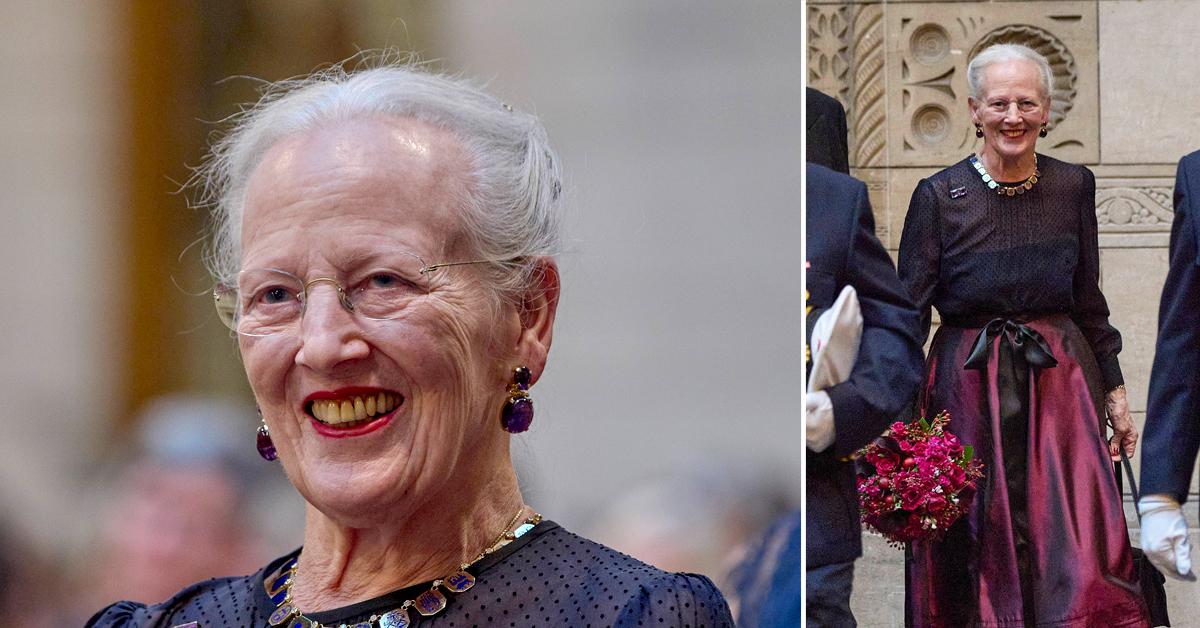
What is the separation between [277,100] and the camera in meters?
2.29

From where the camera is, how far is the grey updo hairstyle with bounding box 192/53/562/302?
213 centimetres

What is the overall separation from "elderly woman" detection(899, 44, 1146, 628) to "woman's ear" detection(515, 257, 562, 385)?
1405 mm

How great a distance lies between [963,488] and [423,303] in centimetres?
170

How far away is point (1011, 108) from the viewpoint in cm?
340

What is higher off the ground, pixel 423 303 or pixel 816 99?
pixel 816 99

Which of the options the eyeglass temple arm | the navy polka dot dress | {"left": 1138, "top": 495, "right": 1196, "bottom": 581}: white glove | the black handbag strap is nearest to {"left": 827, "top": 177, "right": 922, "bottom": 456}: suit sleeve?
the black handbag strap

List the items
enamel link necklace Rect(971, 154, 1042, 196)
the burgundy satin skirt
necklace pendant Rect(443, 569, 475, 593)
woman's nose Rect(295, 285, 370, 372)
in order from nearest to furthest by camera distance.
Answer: woman's nose Rect(295, 285, 370, 372) < necklace pendant Rect(443, 569, 475, 593) < the burgundy satin skirt < enamel link necklace Rect(971, 154, 1042, 196)

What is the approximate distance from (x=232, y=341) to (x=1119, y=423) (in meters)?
2.06

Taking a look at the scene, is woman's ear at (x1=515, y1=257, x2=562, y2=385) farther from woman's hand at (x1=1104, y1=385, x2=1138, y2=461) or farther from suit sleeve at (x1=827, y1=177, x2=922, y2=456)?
woman's hand at (x1=1104, y1=385, x2=1138, y2=461)

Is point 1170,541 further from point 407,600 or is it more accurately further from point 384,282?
point 384,282

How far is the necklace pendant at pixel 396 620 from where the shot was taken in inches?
82.1

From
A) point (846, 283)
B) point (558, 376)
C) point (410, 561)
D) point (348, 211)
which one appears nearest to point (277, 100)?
point (348, 211)

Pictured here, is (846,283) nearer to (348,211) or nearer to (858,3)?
(858,3)

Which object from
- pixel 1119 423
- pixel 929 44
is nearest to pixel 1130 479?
pixel 1119 423
